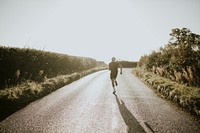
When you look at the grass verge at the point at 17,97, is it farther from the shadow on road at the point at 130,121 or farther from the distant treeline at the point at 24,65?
the shadow on road at the point at 130,121

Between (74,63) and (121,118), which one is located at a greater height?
(74,63)

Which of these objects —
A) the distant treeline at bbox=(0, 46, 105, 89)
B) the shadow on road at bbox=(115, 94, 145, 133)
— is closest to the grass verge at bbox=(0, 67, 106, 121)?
the distant treeline at bbox=(0, 46, 105, 89)

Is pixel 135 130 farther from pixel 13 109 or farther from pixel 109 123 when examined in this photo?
pixel 13 109

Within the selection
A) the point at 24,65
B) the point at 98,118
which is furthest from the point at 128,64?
the point at 98,118

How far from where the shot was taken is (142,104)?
8484 mm

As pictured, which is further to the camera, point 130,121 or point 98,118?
point 98,118

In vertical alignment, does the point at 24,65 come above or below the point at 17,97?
above

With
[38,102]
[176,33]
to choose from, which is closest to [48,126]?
[38,102]

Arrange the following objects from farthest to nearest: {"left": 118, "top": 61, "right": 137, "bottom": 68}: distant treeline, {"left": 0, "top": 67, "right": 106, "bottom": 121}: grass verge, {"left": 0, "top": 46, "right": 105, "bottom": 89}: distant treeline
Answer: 1. {"left": 118, "top": 61, "right": 137, "bottom": 68}: distant treeline
2. {"left": 0, "top": 46, "right": 105, "bottom": 89}: distant treeline
3. {"left": 0, "top": 67, "right": 106, "bottom": 121}: grass verge

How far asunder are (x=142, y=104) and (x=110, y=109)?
6.00ft

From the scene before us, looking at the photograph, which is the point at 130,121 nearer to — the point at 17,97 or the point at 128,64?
the point at 17,97

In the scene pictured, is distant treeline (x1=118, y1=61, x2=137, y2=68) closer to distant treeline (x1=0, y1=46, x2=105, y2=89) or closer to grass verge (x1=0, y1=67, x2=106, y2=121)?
distant treeline (x1=0, y1=46, x2=105, y2=89)

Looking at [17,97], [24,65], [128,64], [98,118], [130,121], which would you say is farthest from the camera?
[128,64]

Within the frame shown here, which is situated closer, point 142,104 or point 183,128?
point 183,128
